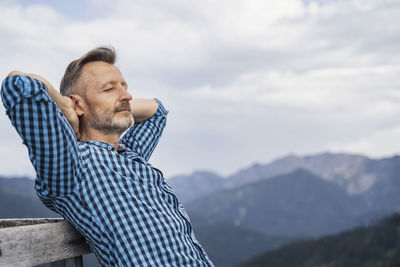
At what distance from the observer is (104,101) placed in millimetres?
3365

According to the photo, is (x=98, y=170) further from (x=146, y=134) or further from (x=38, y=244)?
(x=146, y=134)

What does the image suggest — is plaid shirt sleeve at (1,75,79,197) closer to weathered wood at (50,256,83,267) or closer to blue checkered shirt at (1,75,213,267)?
blue checkered shirt at (1,75,213,267)

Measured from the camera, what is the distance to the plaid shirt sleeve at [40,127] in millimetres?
2510

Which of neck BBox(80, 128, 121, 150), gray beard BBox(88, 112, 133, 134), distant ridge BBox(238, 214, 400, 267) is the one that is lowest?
distant ridge BBox(238, 214, 400, 267)

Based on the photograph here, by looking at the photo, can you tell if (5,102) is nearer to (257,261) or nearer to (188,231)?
(188,231)

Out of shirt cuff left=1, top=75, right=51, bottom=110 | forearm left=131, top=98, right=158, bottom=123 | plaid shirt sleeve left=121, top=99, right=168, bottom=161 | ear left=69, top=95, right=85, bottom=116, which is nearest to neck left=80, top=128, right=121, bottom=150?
ear left=69, top=95, right=85, bottom=116

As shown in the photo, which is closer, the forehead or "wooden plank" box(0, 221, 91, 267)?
"wooden plank" box(0, 221, 91, 267)

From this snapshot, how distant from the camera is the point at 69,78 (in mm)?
3469

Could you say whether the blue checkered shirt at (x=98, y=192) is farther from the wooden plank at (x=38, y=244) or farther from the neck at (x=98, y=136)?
the neck at (x=98, y=136)

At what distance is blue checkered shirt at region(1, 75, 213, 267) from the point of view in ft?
8.37

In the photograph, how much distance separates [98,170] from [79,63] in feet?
3.15

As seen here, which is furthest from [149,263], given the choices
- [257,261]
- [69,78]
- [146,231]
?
[257,261]

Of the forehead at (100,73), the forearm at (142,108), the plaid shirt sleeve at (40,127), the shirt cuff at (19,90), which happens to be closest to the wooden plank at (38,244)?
the plaid shirt sleeve at (40,127)

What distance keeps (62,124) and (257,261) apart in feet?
529
